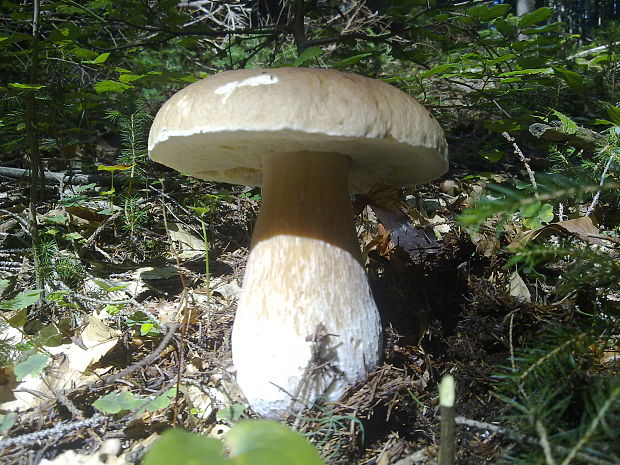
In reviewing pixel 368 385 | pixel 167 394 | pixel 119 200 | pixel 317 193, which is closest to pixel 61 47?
pixel 119 200

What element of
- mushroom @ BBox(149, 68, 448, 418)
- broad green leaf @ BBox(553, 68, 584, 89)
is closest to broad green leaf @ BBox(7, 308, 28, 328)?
mushroom @ BBox(149, 68, 448, 418)

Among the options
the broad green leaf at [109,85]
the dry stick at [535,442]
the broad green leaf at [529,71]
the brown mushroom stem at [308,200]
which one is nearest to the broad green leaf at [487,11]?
the broad green leaf at [529,71]

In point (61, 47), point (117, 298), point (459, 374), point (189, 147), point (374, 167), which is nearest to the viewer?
point (459, 374)

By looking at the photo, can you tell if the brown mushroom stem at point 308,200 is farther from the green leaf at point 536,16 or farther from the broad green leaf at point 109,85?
the green leaf at point 536,16

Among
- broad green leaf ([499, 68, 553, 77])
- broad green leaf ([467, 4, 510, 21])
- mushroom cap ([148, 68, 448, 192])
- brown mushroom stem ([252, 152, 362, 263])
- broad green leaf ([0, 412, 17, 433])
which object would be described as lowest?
broad green leaf ([0, 412, 17, 433])

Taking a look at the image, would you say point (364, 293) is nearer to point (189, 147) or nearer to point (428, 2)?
point (189, 147)

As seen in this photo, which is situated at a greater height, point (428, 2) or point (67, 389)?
point (428, 2)

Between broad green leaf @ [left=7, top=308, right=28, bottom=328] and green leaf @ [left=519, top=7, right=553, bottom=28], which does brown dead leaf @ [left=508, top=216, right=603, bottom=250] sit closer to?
green leaf @ [left=519, top=7, right=553, bottom=28]
